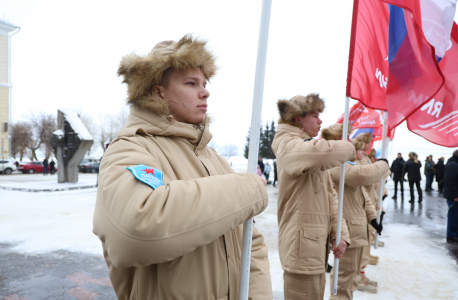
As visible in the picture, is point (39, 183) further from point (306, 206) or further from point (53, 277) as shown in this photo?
point (306, 206)

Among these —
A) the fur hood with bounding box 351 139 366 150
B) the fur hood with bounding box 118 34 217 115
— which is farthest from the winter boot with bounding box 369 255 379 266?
the fur hood with bounding box 118 34 217 115

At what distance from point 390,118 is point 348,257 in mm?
1693

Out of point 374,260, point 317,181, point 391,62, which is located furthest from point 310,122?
point 374,260

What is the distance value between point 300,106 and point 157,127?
1.98 metres

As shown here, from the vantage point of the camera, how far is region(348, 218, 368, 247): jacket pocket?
387 centimetres

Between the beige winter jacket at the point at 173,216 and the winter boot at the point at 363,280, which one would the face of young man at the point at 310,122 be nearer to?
the beige winter jacket at the point at 173,216

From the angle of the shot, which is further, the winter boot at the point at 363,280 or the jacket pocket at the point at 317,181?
the winter boot at the point at 363,280

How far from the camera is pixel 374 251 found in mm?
6184

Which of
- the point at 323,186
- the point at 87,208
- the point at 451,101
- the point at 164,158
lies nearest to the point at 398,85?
the point at 451,101

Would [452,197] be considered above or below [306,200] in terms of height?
below

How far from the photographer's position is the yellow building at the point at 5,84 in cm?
3644

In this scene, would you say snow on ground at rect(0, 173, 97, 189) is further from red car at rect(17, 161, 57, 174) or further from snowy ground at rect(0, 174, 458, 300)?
red car at rect(17, 161, 57, 174)

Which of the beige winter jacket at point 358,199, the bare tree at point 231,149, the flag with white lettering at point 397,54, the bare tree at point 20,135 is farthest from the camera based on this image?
the bare tree at point 231,149

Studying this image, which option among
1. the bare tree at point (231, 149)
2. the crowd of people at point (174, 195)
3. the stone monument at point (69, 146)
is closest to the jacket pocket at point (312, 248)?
the crowd of people at point (174, 195)
